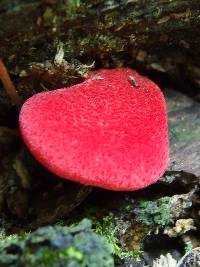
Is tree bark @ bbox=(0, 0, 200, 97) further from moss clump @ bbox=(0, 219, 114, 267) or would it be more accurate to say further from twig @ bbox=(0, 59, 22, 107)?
moss clump @ bbox=(0, 219, 114, 267)

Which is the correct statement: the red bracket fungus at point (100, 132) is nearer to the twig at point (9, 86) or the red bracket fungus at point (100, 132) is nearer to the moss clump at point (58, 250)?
the twig at point (9, 86)

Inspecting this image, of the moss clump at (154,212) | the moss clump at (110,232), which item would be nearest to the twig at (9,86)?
the moss clump at (110,232)

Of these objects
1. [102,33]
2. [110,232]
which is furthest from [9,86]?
[110,232]

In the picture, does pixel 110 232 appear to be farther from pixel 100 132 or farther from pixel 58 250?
pixel 58 250

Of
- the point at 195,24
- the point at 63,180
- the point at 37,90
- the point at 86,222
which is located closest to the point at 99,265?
the point at 86,222

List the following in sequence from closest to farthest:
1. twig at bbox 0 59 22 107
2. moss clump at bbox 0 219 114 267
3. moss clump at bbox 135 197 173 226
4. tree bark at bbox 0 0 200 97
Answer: moss clump at bbox 0 219 114 267 < tree bark at bbox 0 0 200 97 < twig at bbox 0 59 22 107 < moss clump at bbox 135 197 173 226

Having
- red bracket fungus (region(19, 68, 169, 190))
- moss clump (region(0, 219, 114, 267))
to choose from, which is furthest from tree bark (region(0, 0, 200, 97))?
moss clump (region(0, 219, 114, 267))
